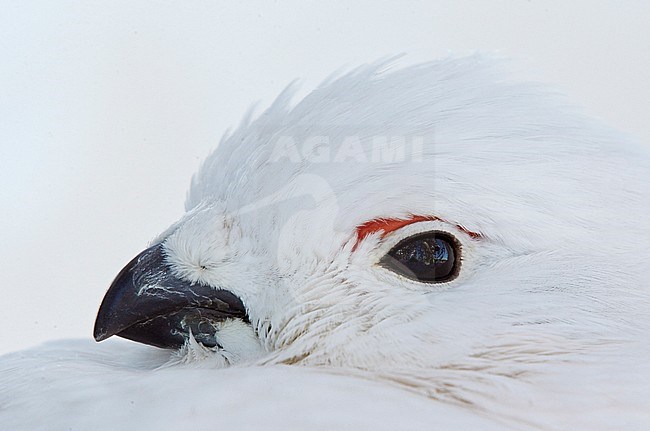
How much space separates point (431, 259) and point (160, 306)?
0.61 meters

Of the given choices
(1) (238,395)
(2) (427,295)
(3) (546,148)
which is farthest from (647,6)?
(1) (238,395)

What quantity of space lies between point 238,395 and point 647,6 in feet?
11.2

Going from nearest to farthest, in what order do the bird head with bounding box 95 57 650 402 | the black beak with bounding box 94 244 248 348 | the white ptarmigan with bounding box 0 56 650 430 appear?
the white ptarmigan with bounding box 0 56 650 430, the bird head with bounding box 95 57 650 402, the black beak with bounding box 94 244 248 348

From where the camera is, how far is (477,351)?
5.33 feet

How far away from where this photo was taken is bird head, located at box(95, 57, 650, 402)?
165cm

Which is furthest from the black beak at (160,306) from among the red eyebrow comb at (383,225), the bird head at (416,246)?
the red eyebrow comb at (383,225)

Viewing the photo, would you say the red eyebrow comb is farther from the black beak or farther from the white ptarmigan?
the black beak

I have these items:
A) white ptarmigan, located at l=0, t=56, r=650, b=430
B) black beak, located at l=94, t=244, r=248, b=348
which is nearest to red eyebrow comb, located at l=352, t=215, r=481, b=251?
white ptarmigan, located at l=0, t=56, r=650, b=430

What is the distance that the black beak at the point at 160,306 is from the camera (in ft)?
5.91

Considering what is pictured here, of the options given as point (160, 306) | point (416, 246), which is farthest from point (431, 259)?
point (160, 306)

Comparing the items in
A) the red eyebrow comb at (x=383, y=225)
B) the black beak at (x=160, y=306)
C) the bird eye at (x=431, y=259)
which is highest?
the red eyebrow comb at (x=383, y=225)

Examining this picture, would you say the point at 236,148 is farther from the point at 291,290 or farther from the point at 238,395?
the point at 238,395

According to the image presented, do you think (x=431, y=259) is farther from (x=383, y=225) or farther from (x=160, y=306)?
(x=160, y=306)

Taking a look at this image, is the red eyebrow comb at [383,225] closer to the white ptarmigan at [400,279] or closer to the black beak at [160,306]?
the white ptarmigan at [400,279]
